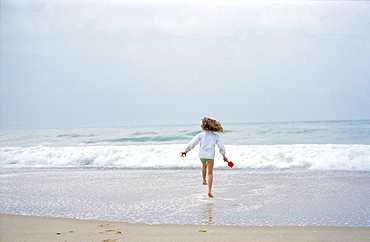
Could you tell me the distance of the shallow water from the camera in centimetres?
601

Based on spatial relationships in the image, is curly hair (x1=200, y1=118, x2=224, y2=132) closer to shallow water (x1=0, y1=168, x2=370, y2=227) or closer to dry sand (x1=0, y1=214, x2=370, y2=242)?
shallow water (x1=0, y1=168, x2=370, y2=227)

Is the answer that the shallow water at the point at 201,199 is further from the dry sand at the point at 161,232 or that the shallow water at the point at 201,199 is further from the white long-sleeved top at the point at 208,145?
the white long-sleeved top at the point at 208,145

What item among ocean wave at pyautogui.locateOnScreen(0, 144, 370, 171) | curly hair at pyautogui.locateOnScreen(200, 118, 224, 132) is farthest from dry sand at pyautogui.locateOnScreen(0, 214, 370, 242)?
ocean wave at pyautogui.locateOnScreen(0, 144, 370, 171)

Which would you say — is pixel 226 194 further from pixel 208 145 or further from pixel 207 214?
pixel 207 214

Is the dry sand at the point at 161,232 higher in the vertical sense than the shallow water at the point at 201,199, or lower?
higher

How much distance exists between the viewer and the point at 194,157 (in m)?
15.9

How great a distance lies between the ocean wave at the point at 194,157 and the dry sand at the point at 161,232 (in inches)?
355

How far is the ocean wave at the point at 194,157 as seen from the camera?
1405 centimetres

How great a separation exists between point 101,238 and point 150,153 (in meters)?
12.6

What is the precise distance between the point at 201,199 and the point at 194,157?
8.23 meters

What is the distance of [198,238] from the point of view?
4.72m

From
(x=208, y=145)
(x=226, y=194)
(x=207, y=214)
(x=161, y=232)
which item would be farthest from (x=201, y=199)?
(x=161, y=232)

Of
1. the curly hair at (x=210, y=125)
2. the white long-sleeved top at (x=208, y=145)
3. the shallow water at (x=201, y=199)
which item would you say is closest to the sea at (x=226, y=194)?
the shallow water at (x=201, y=199)

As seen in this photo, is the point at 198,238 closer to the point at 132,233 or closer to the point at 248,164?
the point at 132,233
